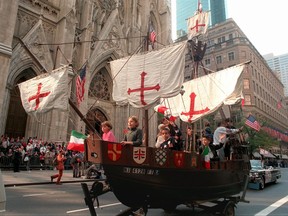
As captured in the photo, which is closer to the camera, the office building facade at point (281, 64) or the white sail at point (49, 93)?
the white sail at point (49, 93)

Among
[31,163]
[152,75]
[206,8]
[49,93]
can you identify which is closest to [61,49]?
[31,163]

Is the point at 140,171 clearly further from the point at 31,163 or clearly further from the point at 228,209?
the point at 31,163

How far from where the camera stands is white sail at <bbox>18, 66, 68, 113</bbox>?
9.42 m

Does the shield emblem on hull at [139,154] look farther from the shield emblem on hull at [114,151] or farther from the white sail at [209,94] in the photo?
the white sail at [209,94]

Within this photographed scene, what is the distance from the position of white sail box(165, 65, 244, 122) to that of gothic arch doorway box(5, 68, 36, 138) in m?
13.9

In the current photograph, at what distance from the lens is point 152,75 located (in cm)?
834

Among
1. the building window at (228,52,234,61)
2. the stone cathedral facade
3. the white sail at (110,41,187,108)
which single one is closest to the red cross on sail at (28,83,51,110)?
the white sail at (110,41,187,108)

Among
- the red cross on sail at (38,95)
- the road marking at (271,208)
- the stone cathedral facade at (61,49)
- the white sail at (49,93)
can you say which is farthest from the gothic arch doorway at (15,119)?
the road marking at (271,208)

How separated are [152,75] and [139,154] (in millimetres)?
3938

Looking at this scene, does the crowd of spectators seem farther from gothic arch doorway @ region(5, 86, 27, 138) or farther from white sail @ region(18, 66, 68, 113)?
white sail @ region(18, 66, 68, 113)

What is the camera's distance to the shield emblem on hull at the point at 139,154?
499 cm

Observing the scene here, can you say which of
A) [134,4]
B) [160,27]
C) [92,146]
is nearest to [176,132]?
[92,146]

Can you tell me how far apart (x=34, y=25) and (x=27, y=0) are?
2.39m

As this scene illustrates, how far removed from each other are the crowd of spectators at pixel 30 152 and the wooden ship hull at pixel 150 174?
527 inches
